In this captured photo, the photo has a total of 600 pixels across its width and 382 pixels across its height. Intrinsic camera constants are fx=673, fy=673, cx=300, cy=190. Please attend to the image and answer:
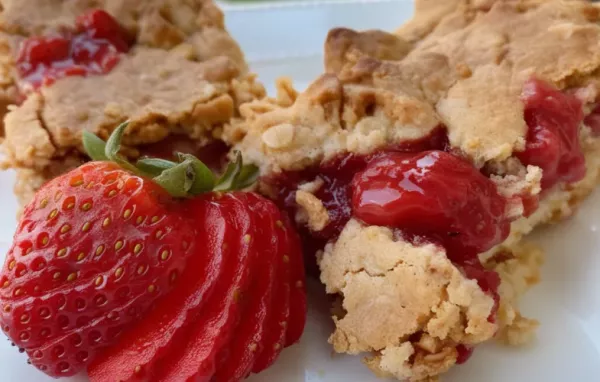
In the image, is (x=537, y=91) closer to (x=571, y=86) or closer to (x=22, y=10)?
(x=571, y=86)

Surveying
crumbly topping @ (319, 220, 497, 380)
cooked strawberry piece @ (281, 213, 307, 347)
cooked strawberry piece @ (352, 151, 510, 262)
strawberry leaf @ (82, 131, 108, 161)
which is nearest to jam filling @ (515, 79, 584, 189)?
cooked strawberry piece @ (352, 151, 510, 262)

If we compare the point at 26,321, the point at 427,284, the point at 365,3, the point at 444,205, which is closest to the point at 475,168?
the point at 444,205

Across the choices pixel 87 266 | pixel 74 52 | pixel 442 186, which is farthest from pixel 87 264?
pixel 74 52

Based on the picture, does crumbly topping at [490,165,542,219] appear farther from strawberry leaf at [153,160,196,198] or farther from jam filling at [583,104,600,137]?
strawberry leaf at [153,160,196,198]

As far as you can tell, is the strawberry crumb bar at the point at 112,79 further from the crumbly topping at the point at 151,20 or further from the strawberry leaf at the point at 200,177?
the strawberry leaf at the point at 200,177

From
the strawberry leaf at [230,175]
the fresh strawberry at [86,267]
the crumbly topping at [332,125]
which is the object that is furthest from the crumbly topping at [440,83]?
the fresh strawberry at [86,267]
